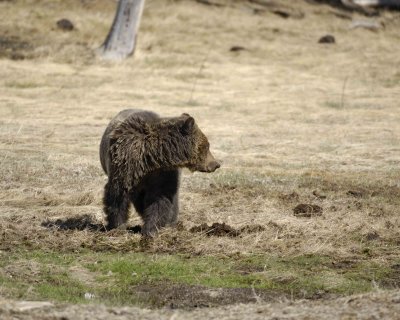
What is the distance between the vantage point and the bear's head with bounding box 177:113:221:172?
11188mm

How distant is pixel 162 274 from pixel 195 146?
81.5 inches

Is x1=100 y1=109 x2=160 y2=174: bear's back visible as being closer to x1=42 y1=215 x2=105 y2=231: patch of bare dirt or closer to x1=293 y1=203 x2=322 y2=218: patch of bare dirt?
x1=42 y1=215 x2=105 y2=231: patch of bare dirt

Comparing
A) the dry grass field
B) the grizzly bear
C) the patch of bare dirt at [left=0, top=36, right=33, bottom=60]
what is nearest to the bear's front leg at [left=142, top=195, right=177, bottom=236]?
the grizzly bear

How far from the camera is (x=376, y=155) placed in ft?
58.7

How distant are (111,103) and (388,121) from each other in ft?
21.9

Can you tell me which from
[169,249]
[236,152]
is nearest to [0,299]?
[169,249]

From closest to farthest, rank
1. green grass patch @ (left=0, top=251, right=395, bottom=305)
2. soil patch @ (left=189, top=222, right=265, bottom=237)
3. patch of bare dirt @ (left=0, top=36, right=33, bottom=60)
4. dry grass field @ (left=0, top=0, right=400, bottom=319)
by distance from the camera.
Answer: green grass patch @ (left=0, top=251, right=395, bottom=305) < dry grass field @ (left=0, top=0, right=400, bottom=319) < soil patch @ (left=189, top=222, right=265, bottom=237) < patch of bare dirt @ (left=0, top=36, right=33, bottom=60)

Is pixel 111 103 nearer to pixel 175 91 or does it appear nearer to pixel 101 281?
pixel 175 91

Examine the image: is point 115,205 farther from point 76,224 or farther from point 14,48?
point 14,48

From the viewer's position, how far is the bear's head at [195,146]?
11.2 metres

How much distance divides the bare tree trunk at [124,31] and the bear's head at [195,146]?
1854 centimetres

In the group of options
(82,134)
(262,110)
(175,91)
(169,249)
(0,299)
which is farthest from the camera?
(175,91)

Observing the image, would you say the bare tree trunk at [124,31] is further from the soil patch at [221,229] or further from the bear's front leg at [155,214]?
the bear's front leg at [155,214]

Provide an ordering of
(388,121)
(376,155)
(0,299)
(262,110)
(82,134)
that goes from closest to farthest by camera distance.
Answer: (0,299) → (376,155) → (82,134) → (388,121) → (262,110)
